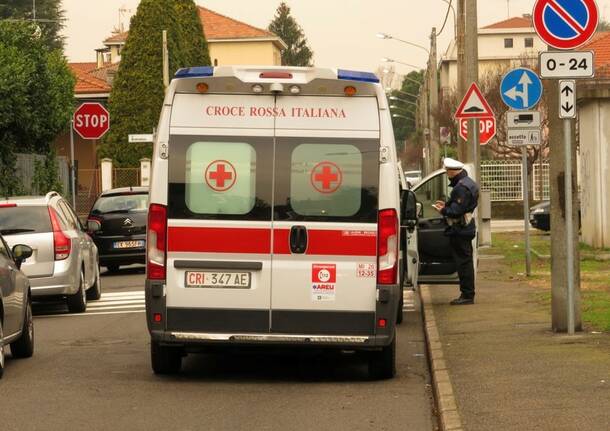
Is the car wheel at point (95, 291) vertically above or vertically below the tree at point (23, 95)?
below

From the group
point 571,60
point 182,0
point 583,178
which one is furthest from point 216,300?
point 182,0

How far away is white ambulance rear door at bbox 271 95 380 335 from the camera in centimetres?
1150

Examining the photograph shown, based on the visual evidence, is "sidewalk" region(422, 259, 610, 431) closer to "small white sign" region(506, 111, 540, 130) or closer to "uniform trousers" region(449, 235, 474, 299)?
"uniform trousers" region(449, 235, 474, 299)

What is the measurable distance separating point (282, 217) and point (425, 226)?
288 inches

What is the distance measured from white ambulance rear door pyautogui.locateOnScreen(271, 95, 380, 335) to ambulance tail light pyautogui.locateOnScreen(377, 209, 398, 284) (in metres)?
0.05

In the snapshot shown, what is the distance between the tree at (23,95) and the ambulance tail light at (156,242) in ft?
62.9

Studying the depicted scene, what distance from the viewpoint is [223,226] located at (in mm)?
11531

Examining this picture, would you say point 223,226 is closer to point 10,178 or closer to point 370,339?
point 370,339

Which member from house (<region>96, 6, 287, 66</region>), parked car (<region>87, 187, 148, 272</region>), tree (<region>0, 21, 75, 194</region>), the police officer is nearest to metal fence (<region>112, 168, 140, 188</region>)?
tree (<region>0, 21, 75, 194</region>)

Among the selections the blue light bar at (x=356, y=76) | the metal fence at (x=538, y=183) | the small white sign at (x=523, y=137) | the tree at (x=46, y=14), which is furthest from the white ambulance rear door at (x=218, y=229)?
the tree at (x=46, y=14)

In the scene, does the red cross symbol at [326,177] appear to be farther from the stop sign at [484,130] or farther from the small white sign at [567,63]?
the stop sign at [484,130]

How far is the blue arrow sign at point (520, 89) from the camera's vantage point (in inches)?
846

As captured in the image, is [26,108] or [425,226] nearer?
[425,226]

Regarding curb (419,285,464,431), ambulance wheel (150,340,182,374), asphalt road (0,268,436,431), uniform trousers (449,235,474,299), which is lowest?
asphalt road (0,268,436,431)
